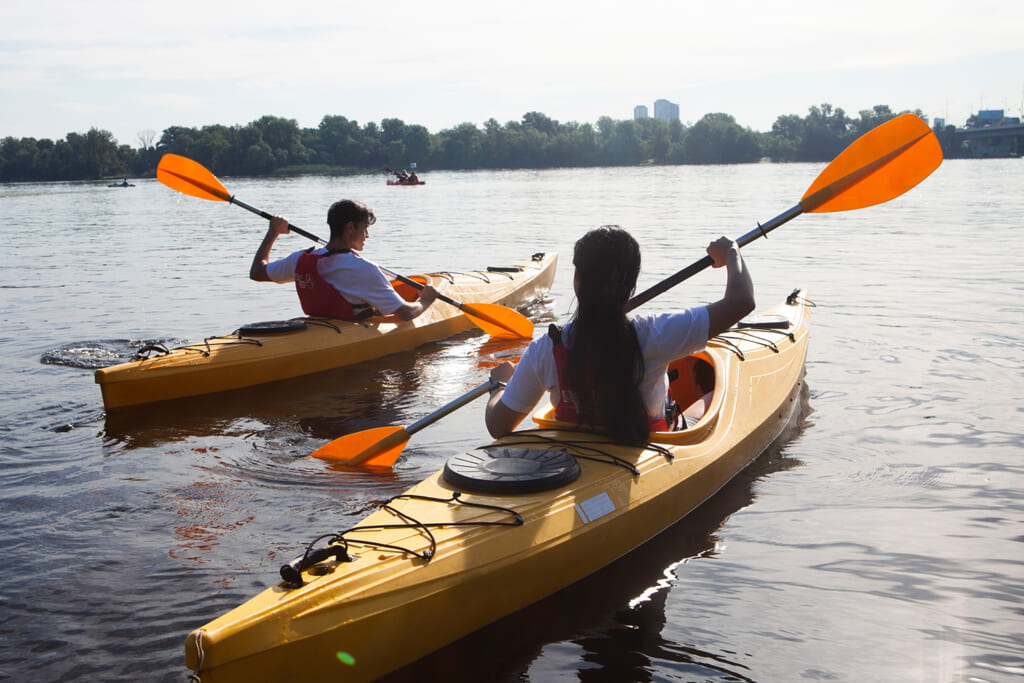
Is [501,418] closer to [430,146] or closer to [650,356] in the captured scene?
[650,356]

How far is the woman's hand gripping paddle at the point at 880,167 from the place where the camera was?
446cm

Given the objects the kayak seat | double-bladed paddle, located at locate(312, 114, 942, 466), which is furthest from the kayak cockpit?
double-bladed paddle, located at locate(312, 114, 942, 466)

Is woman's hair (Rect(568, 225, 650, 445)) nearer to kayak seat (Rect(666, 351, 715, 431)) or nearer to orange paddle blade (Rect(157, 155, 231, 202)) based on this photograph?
kayak seat (Rect(666, 351, 715, 431))

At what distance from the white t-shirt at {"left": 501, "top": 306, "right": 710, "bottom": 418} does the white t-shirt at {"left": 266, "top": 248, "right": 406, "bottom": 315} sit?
3426 mm

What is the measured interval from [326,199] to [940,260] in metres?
28.1

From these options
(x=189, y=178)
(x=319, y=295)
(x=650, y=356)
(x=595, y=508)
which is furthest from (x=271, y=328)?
(x=650, y=356)

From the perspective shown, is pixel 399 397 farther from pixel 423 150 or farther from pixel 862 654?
pixel 423 150

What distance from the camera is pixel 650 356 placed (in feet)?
10.4

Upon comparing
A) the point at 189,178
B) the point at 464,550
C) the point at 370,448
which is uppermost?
the point at 189,178

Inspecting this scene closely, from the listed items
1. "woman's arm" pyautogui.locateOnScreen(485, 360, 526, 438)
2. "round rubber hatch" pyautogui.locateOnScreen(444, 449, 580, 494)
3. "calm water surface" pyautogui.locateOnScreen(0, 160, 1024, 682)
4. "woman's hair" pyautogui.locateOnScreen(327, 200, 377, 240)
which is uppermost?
"woman's hair" pyautogui.locateOnScreen(327, 200, 377, 240)

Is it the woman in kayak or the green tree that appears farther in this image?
the green tree

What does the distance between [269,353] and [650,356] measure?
4063mm

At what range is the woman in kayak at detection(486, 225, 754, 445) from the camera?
3.05 meters

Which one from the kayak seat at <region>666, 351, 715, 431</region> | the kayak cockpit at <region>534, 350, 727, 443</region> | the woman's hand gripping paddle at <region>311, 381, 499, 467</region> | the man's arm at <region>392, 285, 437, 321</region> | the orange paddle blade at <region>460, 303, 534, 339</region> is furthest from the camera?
the man's arm at <region>392, 285, 437, 321</region>
